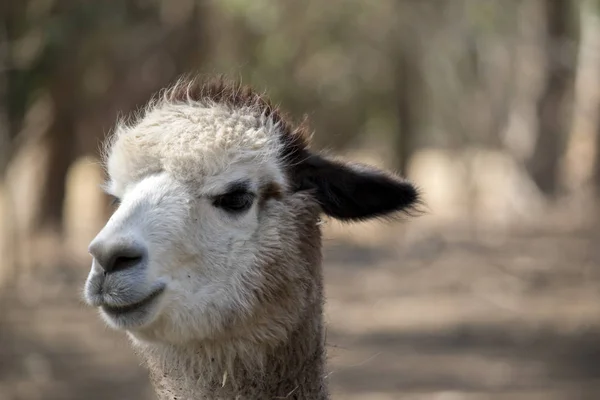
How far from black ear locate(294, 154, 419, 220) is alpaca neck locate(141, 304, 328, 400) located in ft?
1.79

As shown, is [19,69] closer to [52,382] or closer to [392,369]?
[52,382]

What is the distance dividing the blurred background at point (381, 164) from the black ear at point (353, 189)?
0.21 metres

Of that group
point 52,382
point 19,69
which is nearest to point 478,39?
point 19,69

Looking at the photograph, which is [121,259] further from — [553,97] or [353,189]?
[553,97]

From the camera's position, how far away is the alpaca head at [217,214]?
12.9 ft

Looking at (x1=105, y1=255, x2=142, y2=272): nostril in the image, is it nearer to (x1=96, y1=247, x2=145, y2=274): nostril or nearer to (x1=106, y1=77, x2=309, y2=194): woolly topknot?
(x1=96, y1=247, x2=145, y2=274): nostril

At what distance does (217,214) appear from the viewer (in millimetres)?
4215

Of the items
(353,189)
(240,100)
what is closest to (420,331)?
(353,189)

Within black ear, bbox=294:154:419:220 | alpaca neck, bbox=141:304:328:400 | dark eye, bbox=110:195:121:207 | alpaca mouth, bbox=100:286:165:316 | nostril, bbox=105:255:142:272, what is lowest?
alpaca neck, bbox=141:304:328:400

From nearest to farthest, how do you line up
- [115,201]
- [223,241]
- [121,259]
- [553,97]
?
[121,259] < [223,241] < [115,201] < [553,97]

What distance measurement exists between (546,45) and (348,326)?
14.3 m

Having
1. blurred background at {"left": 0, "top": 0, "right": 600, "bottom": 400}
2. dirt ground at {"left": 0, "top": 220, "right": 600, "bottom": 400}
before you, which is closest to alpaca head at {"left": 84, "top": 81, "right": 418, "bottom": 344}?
blurred background at {"left": 0, "top": 0, "right": 600, "bottom": 400}

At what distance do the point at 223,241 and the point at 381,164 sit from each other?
20532 mm

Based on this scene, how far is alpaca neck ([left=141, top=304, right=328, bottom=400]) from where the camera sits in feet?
14.0
